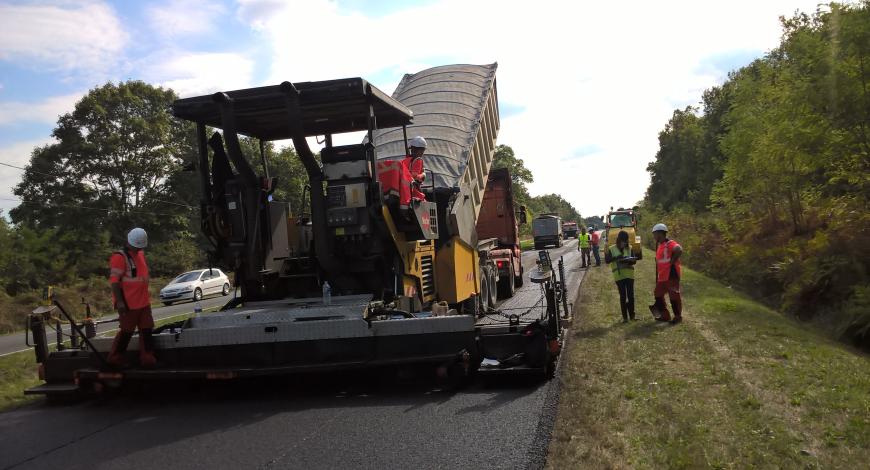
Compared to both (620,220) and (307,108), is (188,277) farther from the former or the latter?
(307,108)

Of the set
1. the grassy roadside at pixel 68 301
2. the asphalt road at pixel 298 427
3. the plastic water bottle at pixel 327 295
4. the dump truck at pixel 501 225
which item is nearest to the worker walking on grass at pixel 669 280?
the dump truck at pixel 501 225

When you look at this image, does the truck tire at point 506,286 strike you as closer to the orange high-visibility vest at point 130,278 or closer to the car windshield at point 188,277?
the orange high-visibility vest at point 130,278

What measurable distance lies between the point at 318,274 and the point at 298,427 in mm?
2212

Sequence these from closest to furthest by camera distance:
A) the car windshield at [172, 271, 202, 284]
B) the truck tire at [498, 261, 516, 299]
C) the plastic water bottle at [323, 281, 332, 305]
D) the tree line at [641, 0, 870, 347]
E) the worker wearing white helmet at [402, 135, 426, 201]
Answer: the plastic water bottle at [323, 281, 332, 305], the worker wearing white helmet at [402, 135, 426, 201], the tree line at [641, 0, 870, 347], the truck tire at [498, 261, 516, 299], the car windshield at [172, 271, 202, 284]

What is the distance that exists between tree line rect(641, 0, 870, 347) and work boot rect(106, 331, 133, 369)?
1070 cm

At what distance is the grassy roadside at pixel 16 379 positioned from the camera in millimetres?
7144

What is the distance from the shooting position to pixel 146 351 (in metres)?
6.23

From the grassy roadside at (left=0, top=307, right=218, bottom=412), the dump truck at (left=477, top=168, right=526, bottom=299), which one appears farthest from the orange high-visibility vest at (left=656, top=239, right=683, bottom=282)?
the grassy roadside at (left=0, top=307, right=218, bottom=412)

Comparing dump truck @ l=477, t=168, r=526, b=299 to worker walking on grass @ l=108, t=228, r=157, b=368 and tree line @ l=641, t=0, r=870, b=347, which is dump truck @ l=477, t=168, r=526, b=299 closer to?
tree line @ l=641, t=0, r=870, b=347

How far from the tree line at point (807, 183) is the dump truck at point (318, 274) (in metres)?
7.51

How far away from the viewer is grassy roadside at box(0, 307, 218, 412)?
7144 millimetres

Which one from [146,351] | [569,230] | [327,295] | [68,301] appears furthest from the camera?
[569,230]

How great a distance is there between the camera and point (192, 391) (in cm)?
697

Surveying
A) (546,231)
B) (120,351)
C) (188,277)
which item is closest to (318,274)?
(120,351)
